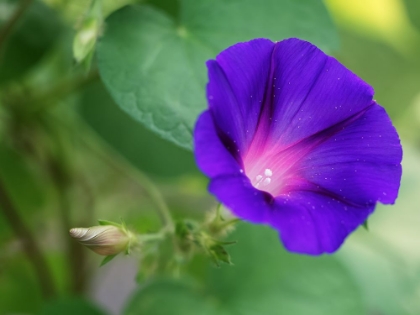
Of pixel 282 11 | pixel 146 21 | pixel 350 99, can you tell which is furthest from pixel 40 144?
pixel 350 99

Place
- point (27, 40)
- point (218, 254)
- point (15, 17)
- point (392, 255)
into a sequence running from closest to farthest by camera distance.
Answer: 1. point (218, 254)
2. point (15, 17)
3. point (27, 40)
4. point (392, 255)

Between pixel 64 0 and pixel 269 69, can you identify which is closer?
pixel 269 69

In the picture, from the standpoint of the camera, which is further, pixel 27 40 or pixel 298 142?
pixel 27 40

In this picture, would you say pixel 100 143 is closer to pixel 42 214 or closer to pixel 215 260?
pixel 42 214

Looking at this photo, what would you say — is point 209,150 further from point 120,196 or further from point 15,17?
point 120,196

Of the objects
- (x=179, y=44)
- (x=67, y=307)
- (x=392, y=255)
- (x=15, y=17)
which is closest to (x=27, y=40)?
(x=15, y=17)

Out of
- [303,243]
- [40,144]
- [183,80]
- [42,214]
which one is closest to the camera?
[303,243]

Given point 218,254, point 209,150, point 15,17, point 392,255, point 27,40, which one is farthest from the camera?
point 392,255
